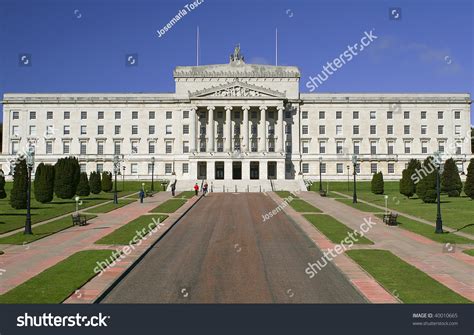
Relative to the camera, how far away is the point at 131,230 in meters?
34.1

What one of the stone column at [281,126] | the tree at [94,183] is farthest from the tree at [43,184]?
the stone column at [281,126]

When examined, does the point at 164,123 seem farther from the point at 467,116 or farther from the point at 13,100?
the point at 467,116

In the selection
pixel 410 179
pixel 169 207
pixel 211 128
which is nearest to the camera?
pixel 169 207

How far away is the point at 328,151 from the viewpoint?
109 metres

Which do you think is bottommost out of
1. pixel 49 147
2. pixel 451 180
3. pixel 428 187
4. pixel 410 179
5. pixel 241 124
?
pixel 428 187

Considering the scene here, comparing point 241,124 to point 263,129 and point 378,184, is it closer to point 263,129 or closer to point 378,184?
point 263,129

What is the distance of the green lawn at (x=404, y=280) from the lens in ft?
55.4

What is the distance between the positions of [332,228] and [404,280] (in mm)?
15392

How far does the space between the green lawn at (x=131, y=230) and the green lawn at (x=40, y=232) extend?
4434mm

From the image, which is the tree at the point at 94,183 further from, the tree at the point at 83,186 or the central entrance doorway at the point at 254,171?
the central entrance doorway at the point at 254,171

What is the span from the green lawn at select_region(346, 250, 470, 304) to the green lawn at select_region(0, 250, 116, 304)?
11771 mm

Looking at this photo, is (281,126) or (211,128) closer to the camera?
(211,128)

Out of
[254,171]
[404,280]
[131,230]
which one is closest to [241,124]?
[254,171]
